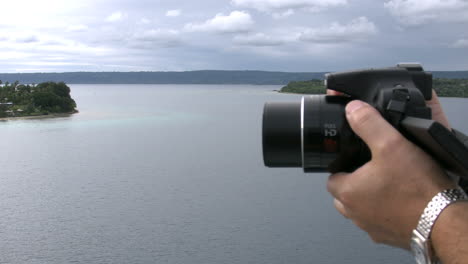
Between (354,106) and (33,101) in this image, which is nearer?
(354,106)

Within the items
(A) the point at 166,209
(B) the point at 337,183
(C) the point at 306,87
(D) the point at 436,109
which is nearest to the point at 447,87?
(C) the point at 306,87

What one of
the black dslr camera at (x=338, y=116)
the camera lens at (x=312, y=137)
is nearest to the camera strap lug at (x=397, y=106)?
the black dslr camera at (x=338, y=116)

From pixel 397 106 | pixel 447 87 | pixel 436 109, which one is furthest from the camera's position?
pixel 447 87

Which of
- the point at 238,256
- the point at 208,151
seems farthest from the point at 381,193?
the point at 208,151

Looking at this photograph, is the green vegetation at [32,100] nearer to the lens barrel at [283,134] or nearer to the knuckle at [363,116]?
the lens barrel at [283,134]

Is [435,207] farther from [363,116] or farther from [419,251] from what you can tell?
[363,116]

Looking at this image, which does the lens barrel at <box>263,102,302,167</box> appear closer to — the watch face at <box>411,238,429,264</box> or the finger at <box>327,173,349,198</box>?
the finger at <box>327,173,349,198</box>
